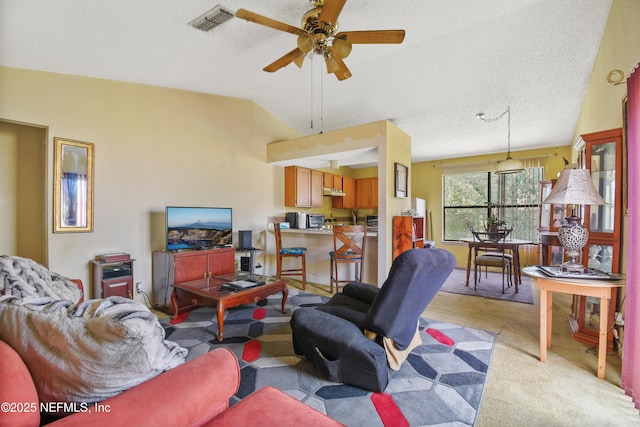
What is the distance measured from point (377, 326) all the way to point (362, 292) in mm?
674

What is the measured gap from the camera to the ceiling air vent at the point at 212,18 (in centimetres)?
220

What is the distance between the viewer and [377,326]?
70.5 inches

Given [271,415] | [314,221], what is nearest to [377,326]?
[271,415]

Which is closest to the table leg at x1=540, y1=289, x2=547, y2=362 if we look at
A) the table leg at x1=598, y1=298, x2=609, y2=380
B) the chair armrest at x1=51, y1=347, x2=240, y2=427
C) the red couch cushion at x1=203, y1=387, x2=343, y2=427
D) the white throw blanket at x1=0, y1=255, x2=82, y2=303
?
the table leg at x1=598, y1=298, x2=609, y2=380

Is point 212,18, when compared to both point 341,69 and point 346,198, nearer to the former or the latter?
point 341,69

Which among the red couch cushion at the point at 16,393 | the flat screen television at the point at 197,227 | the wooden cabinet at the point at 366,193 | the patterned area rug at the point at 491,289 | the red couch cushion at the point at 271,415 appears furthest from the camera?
the wooden cabinet at the point at 366,193

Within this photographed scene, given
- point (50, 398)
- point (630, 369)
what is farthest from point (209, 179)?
point (630, 369)

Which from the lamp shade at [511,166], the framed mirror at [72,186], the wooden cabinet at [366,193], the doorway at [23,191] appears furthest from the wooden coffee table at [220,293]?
the wooden cabinet at [366,193]

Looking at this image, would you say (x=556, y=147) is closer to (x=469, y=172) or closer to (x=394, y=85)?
(x=469, y=172)

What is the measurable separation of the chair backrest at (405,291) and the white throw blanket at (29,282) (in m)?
1.70

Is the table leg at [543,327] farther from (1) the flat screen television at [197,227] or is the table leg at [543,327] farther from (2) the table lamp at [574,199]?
(1) the flat screen television at [197,227]

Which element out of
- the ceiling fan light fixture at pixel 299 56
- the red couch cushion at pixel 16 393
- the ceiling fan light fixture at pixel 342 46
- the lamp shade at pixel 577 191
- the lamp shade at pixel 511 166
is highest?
the ceiling fan light fixture at pixel 299 56

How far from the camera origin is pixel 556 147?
510 cm

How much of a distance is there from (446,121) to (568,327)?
3066 mm
